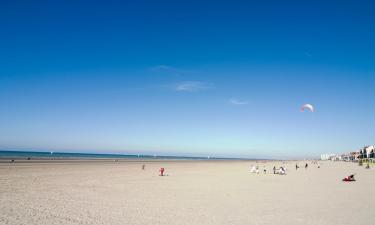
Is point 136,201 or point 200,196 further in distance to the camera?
point 200,196

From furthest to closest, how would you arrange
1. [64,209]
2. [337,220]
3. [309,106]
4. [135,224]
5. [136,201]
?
[309,106]
[136,201]
[64,209]
[337,220]
[135,224]

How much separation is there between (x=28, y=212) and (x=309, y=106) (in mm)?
28396

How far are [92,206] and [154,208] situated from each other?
243 cm

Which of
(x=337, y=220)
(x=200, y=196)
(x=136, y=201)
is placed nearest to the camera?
(x=337, y=220)

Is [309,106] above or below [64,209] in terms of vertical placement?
above

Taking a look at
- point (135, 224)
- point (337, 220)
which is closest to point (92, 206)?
point (135, 224)

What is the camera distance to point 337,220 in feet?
35.3

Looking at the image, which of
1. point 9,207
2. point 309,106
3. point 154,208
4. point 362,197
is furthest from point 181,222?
point 309,106

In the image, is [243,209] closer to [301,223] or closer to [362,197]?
[301,223]

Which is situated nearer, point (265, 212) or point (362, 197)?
point (265, 212)

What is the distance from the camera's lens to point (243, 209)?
1246 cm

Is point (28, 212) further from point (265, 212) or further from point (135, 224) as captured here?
point (265, 212)

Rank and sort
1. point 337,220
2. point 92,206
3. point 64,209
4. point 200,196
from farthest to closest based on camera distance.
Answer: point 200,196 → point 92,206 → point 64,209 → point 337,220

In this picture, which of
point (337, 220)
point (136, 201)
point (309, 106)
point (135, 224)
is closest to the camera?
point (135, 224)
